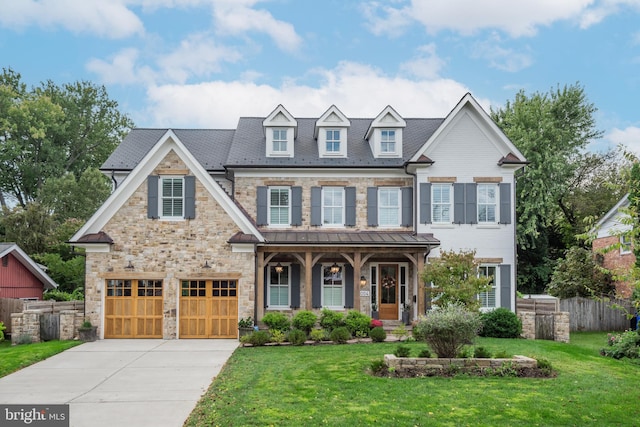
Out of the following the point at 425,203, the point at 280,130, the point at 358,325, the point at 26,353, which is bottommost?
the point at 26,353

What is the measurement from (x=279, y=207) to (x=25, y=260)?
493 inches

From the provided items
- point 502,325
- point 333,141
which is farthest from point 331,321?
point 333,141

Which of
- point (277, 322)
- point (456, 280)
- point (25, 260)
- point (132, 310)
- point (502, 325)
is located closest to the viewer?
point (456, 280)

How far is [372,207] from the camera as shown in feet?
70.8

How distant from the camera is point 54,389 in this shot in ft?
35.9

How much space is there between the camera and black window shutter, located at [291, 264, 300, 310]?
69.7 feet

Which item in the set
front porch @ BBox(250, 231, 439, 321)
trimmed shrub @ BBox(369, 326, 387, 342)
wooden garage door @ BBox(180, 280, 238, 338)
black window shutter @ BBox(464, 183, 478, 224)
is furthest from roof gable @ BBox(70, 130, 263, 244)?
black window shutter @ BBox(464, 183, 478, 224)

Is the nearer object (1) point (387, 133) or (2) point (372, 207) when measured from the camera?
(2) point (372, 207)

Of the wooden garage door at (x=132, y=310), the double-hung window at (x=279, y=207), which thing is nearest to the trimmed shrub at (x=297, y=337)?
the wooden garage door at (x=132, y=310)

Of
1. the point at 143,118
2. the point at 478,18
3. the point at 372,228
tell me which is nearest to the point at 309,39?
the point at 478,18

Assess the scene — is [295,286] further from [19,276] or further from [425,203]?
[19,276]

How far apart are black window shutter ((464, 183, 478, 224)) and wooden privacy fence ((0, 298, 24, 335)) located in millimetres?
17921

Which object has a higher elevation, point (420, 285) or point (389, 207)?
point (389, 207)

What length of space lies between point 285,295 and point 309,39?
10.1 metres
